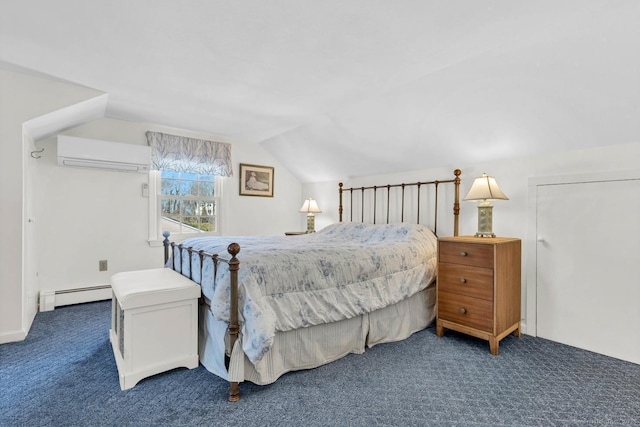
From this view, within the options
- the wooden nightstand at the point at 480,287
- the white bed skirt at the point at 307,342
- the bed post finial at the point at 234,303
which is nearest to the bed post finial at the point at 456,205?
the wooden nightstand at the point at 480,287

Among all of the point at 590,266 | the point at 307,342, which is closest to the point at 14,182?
the point at 307,342

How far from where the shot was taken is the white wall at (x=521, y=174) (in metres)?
2.40

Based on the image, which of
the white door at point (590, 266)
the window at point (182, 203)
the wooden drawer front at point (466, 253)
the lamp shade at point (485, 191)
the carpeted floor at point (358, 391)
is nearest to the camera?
the carpeted floor at point (358, 391)

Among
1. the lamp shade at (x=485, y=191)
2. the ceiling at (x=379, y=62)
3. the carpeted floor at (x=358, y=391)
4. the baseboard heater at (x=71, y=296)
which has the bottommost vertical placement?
the carpeted floor at (x=358, y=391)

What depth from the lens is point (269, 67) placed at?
2373 mm

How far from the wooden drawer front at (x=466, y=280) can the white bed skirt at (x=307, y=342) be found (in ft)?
1.19

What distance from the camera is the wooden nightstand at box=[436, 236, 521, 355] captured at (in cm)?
241

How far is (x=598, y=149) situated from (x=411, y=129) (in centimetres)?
149

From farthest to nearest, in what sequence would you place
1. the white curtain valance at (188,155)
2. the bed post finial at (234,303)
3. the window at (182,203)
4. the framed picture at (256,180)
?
the framed picture at (256,180) < the window at (182,203) < the white curtain valance at (188,155) < the bed post finial at (234,303)

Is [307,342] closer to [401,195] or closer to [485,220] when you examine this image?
[485,220]

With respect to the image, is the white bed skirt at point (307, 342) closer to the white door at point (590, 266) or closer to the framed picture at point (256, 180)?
the white door at point (590, 266)

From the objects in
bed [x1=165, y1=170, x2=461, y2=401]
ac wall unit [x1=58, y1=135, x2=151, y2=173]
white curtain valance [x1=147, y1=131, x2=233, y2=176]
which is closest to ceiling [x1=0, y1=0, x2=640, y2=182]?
ac wall unit [x1=58, y1=135, x2=151, y2=173]

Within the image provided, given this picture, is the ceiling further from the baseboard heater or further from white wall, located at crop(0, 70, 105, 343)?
the baseboard heater

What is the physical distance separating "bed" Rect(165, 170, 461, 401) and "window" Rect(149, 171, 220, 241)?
1407 millimetres
